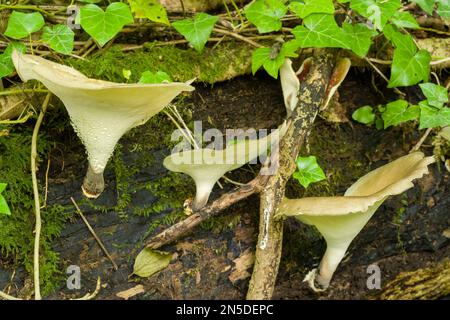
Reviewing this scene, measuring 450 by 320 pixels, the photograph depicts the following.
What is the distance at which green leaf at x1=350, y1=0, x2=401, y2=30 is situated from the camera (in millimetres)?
2338

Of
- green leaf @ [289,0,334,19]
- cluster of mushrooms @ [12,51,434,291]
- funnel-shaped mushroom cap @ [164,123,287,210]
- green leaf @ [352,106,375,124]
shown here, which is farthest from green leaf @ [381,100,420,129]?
funnel-shaped mushroom cap @ [164,123,287,210]

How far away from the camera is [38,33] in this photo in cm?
252

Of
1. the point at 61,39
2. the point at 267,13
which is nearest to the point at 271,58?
the point at 267,13

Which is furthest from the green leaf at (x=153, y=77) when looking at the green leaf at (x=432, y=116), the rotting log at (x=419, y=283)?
the rotting log at (x=419, y=283)

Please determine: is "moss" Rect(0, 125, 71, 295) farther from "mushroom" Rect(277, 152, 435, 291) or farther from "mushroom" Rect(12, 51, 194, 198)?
"mushroom" Rect(277, 152, 435, 291)

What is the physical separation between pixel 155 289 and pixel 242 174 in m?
0.67

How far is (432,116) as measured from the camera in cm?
250

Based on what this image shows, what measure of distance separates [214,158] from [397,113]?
1.13 meters

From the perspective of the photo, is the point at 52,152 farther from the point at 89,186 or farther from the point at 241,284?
Result: the point at 241,284

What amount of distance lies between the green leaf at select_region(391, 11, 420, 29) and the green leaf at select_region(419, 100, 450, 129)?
1.18 ft

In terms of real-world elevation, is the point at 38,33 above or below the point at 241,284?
above

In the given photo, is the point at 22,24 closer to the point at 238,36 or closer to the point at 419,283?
the point at 238,36

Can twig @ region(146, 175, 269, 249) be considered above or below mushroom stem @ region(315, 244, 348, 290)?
above

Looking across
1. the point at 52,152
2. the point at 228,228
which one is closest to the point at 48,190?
the point at 52,152
